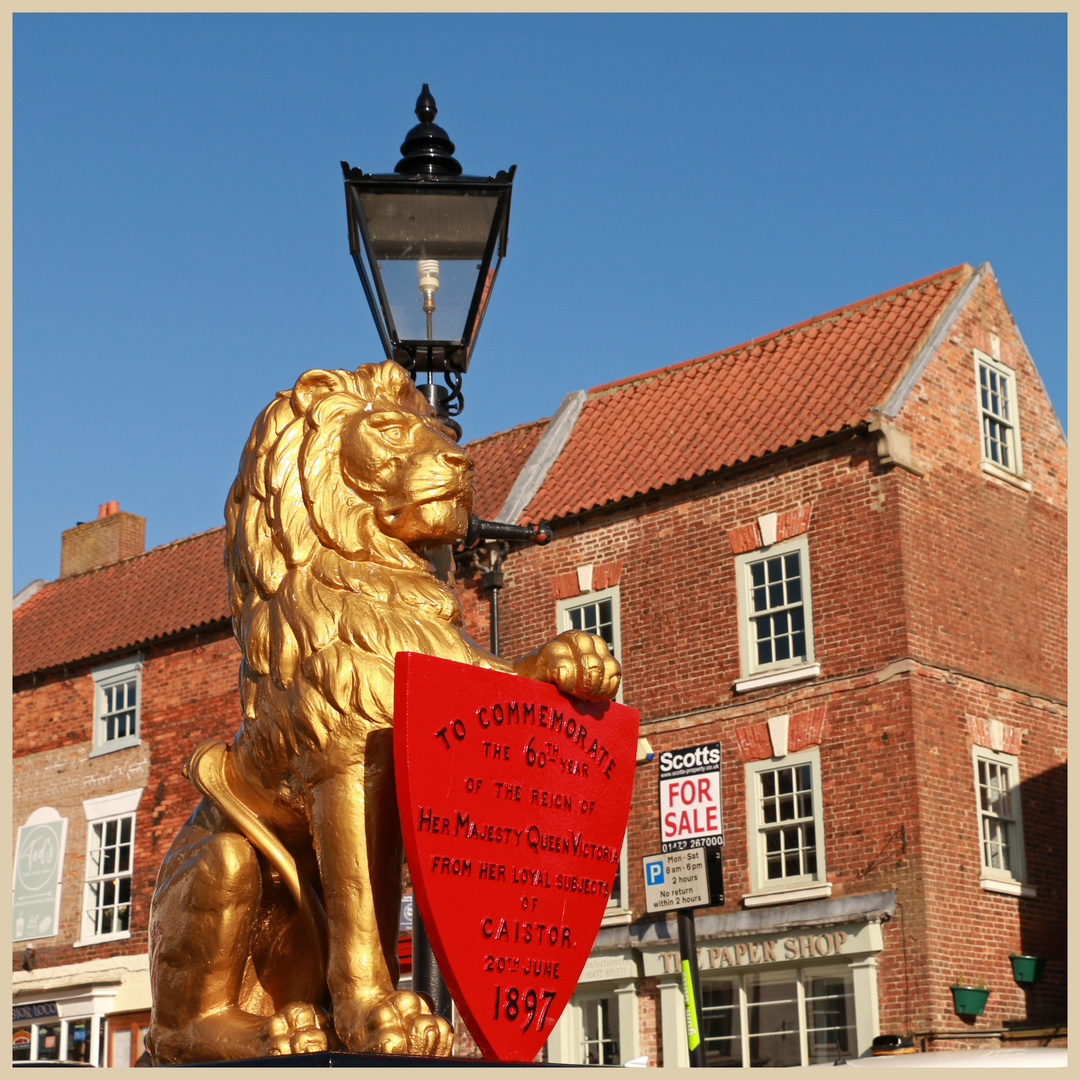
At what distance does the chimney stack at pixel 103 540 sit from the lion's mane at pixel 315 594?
77.2 feet

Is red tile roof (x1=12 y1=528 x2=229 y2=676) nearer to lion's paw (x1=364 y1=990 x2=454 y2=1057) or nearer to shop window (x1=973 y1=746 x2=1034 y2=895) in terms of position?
shop window (x1=973 y1=746 x2=1034 y2=895)

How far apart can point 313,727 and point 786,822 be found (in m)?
13.1

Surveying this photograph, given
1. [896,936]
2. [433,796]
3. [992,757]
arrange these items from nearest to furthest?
1. [433,796]
2. [896,936]
3. [992,757]

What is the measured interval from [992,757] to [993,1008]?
2742mm

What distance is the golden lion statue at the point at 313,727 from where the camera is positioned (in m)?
3.43

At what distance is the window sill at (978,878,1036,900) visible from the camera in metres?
15.6

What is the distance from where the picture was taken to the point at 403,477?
3.74 metres

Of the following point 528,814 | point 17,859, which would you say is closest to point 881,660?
point 528,814

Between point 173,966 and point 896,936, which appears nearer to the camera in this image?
point 173,966

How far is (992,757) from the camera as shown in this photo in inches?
641

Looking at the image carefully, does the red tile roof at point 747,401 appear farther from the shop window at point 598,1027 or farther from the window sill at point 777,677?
the shop window at point 598,1027

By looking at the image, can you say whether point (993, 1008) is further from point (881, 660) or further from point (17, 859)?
point (17, 859)

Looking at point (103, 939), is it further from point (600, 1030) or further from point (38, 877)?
point (600, 1030)

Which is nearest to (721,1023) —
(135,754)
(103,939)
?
(103,939)
